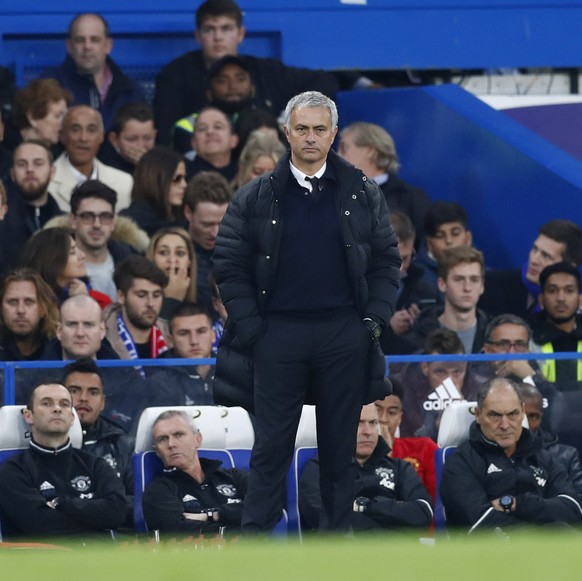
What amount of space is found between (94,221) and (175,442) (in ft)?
8.43

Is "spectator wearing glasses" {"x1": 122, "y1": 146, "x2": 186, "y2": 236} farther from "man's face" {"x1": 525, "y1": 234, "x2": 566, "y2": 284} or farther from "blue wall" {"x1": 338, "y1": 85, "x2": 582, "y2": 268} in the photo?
"blue wall" {"x1": 338, "y1": 85, "x2": 582, "y2": 268}

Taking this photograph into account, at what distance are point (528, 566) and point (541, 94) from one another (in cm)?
1263

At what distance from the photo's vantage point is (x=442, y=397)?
982 cm

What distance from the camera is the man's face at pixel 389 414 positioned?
970cm

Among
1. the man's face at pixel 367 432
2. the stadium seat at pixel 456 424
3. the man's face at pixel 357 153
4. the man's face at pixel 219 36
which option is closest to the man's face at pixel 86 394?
the man's face at pixel 367 432

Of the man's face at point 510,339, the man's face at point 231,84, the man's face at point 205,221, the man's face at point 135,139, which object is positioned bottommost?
the man's face at point 510,339

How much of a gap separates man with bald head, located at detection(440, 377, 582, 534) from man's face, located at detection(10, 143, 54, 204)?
3667 mm

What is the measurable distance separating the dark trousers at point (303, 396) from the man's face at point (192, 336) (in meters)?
2.77

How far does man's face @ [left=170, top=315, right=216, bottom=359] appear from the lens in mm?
10273

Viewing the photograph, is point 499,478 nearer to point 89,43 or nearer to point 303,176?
point 303,176

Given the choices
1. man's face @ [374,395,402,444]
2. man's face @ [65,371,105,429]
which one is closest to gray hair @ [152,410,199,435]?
man's face @ [65,371,105,429]

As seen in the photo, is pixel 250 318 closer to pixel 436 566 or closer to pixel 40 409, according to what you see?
pixel 40 409

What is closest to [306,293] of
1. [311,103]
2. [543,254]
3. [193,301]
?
[311,103]

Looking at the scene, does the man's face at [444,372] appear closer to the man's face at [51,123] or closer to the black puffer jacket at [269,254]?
the black puffer jacket at [269,254]
